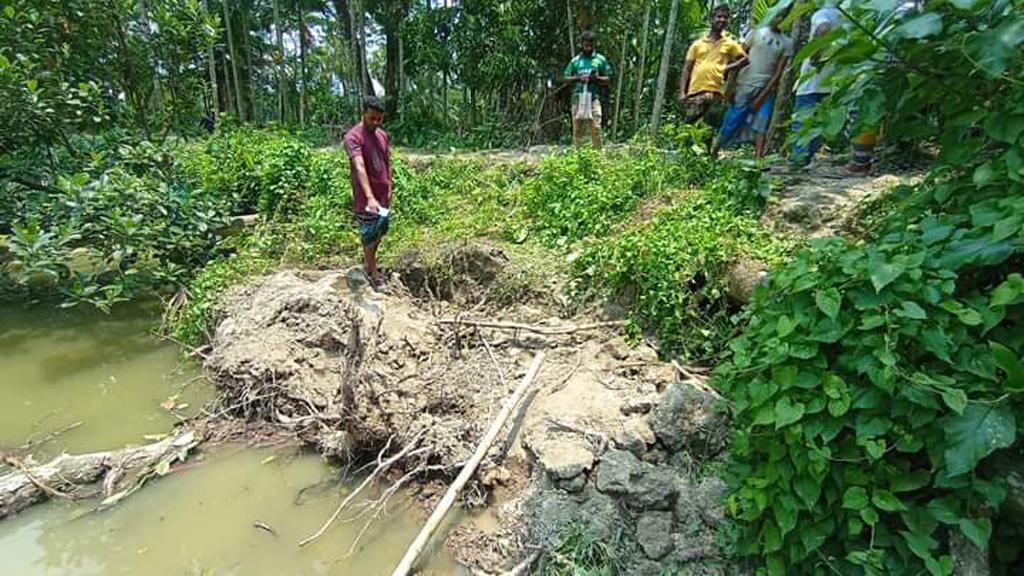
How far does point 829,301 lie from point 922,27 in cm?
86

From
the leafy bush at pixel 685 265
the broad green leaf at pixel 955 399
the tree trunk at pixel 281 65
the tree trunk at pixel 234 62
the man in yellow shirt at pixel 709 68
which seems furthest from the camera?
the tree trunk at pixel 281 65

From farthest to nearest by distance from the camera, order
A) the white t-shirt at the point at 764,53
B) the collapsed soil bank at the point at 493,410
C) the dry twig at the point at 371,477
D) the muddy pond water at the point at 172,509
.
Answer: the white t-shirt at the point at 764,53, the dry twig at the point at 371,477, the muddy pond water at the point at 172,509, the collapsed soil bank at the point at 493,410

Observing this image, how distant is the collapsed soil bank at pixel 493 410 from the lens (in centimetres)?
268

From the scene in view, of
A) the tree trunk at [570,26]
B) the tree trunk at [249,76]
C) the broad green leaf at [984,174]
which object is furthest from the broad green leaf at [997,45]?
the tree trunk at [249,76]

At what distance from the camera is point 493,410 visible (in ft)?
11.4

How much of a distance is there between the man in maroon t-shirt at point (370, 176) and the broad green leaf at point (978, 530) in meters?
4.25

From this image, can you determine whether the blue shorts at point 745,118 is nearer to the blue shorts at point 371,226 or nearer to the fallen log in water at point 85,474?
the blue shorts at point 371,226

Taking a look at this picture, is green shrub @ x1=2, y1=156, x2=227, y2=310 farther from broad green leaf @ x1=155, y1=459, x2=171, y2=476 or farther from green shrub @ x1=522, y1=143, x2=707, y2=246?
green shrub @ x1=522, y1=143, x2=707, y2=246

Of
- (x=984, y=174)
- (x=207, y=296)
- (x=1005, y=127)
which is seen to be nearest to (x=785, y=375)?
(x=984, y=174)

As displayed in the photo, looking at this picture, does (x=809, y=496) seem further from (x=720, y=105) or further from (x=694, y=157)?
(x=720, y=105)

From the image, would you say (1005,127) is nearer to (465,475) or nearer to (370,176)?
(465,475)

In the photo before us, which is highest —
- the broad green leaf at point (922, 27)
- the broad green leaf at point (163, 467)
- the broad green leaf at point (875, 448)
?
the broad green leaf at point (922, 27)

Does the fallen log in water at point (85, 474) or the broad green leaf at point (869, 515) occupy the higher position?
the broad green leaf at point (869, 515)

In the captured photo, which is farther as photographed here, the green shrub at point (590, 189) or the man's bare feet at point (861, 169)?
the green shrub at point (590, 189)
